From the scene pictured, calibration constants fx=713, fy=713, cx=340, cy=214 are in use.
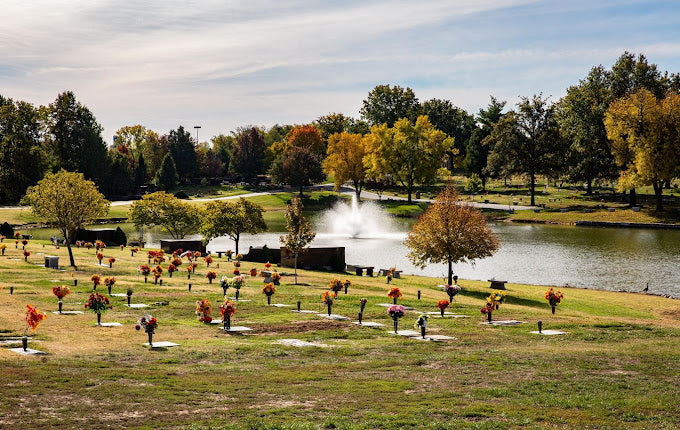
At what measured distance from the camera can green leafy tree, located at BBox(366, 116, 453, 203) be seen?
479ft

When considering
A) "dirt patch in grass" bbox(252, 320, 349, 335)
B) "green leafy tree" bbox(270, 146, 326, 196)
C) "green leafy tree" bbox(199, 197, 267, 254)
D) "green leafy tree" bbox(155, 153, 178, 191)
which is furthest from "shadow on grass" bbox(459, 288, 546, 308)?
"green leafy tree" bbox(155, 153, 178, 191)

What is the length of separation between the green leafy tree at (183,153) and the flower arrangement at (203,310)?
16498 centimetres

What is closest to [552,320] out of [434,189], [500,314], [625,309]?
[500,314]

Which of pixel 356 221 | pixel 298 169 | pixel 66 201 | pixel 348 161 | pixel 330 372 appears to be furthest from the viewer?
pixel 298 169

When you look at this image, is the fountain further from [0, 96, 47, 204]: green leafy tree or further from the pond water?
[0, 96, 47, 204]: green leafy tree

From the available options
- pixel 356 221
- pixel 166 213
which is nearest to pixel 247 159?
pixel 356 221

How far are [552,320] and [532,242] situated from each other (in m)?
53.6

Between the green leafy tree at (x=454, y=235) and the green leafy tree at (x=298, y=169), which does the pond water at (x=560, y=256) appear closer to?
the green leafy tree at (x=454, y=235)

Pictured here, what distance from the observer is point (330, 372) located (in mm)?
25719

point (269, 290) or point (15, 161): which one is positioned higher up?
point (15, 161)

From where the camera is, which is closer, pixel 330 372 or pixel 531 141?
pixel 330 372

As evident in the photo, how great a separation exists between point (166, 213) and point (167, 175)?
9287cm

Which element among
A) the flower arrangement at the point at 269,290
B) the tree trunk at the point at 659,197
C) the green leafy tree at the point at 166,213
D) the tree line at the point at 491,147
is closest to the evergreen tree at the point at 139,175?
the tree line at the point at 491,147

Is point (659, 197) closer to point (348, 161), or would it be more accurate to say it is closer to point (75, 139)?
point (348, 161)
